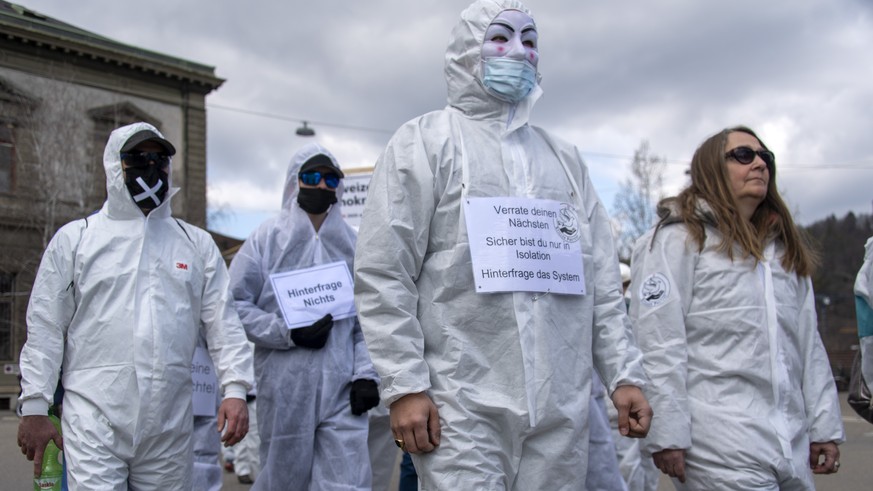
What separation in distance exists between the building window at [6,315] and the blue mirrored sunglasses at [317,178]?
21.7m

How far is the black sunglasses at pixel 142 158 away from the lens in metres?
4.10

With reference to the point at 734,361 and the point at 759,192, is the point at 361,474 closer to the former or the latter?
the point at 734,361

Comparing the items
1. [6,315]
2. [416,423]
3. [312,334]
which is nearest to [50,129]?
[6,315]

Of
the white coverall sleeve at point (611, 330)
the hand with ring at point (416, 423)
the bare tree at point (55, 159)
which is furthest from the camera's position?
the bare tree at point (55, 159)

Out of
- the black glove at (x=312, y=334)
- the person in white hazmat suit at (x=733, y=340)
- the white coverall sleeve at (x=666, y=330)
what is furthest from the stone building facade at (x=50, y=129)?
the person in white hazmat suit at (x=733, y=340)

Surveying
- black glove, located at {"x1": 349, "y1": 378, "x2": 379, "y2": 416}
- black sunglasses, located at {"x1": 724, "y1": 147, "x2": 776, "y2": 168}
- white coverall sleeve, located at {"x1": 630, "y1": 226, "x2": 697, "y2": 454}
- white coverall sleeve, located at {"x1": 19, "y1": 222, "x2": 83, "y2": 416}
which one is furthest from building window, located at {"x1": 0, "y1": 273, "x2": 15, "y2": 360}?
black sunglasses, located at {"x1": 724, "y1": 147, "x2": 776, "y2": 168}

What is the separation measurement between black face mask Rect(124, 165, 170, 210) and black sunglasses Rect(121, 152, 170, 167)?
0.08 ft

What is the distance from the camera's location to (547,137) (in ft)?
10.7

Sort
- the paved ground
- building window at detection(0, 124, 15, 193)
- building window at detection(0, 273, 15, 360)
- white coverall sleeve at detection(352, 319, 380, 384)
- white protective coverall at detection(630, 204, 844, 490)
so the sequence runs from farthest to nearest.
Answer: building window at detection(0, 124, 15, 193) → building window at detection(0, 273, 15, 360) → the paved ground → white coverall sleeve at detection(352, 319, 380, 384) → white protective coverall at detection(630, 204, 844, 490)

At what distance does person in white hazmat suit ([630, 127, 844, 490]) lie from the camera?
3.43 m

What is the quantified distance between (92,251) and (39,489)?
1021mm

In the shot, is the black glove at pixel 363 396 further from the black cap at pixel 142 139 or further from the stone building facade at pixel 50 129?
the stone building facade at pixel 50 129

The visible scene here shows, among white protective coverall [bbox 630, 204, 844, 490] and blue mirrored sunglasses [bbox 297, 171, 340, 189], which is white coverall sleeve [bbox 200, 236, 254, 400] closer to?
blue mirrored sunglasses [bbox 297, 171, 340, 189]

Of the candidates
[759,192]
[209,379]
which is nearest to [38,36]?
[209,379]
